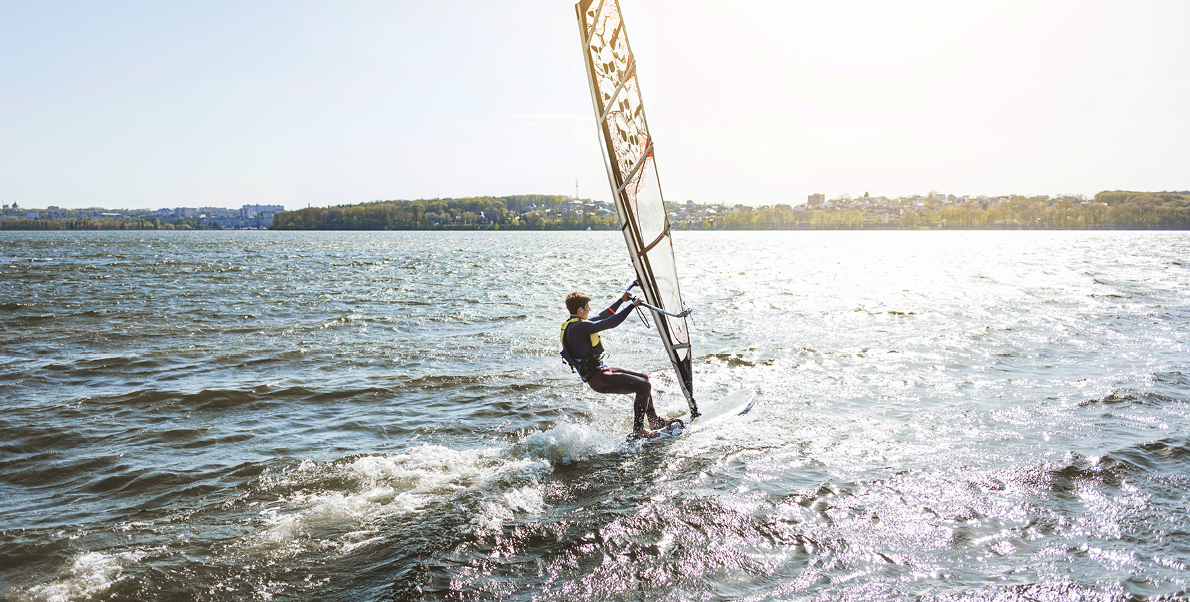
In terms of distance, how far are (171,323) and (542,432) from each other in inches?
520

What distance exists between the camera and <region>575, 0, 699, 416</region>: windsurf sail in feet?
21.3

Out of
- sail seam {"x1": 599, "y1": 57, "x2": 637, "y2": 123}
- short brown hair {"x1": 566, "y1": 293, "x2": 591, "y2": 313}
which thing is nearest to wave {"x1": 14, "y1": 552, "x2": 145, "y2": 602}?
short brown hair {"x1": 566, "y1": 293, "x2": 591, "y2": 313}

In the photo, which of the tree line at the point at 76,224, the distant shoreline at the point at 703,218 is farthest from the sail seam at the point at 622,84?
the tree line at the point at 76,224

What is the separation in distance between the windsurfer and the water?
549mm

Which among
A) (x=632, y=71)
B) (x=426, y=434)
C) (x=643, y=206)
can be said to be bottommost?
(x=426, y=434)

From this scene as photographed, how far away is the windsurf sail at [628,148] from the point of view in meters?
6.48

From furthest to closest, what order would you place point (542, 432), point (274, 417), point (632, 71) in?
point (274, 417)
point (542, 432)
point (632, 71)

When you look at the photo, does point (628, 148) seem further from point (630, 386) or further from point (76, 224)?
point (76, 224)

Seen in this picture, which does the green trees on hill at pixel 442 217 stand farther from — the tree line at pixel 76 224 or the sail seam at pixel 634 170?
the sail seam at pixel 634 170

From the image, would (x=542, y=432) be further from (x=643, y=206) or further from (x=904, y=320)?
(x=904, y=320)

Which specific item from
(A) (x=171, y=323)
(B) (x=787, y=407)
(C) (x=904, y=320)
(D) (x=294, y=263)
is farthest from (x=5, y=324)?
(D) (x=294, y=263)

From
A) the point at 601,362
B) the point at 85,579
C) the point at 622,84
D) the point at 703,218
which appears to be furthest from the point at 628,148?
the point at 703,218

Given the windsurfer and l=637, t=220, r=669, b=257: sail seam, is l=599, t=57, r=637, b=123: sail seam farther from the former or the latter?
the windsurfer

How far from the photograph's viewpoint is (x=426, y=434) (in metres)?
8.24
